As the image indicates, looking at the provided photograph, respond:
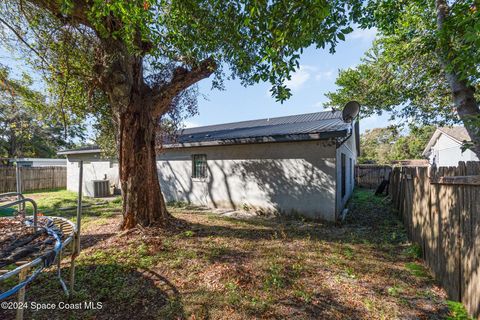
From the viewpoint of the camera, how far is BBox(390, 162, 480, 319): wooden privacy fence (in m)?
2.37

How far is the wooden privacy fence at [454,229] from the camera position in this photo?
7.77 feet

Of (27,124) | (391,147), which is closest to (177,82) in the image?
(27,124)

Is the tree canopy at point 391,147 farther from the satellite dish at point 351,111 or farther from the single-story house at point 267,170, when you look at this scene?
the single-story house at point 267,170

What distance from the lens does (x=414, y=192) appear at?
4.75 metres

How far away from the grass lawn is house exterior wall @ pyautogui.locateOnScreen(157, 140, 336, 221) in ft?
5.25

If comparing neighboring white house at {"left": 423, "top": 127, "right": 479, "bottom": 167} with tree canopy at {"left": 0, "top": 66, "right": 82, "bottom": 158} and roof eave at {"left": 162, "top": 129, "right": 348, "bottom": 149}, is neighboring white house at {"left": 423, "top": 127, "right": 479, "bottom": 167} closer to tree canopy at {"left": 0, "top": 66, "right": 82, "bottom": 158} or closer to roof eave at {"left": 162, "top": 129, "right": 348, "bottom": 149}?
roof eave at {"left": 162, "top": 129, "right": 348, "bottom": 149}

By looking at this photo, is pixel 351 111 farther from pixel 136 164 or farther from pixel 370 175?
pixel 370 175

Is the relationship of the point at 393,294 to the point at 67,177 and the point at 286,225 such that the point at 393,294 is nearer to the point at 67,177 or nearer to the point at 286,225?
the point at 286,225

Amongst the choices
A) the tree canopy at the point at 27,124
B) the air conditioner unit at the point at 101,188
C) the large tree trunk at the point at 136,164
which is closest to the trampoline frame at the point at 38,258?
the large tree trunk at the point at 136,164

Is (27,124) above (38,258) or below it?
above

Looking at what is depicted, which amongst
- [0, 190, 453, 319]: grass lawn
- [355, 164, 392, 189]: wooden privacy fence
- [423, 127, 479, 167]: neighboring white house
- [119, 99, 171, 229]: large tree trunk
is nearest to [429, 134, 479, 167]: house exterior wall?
[423, 127, 479, 167]: neighboring white house

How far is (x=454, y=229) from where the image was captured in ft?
9.11

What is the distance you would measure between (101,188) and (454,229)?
13601 mm

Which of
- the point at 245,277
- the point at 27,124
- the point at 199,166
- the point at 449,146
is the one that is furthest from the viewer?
the point at 449,146
